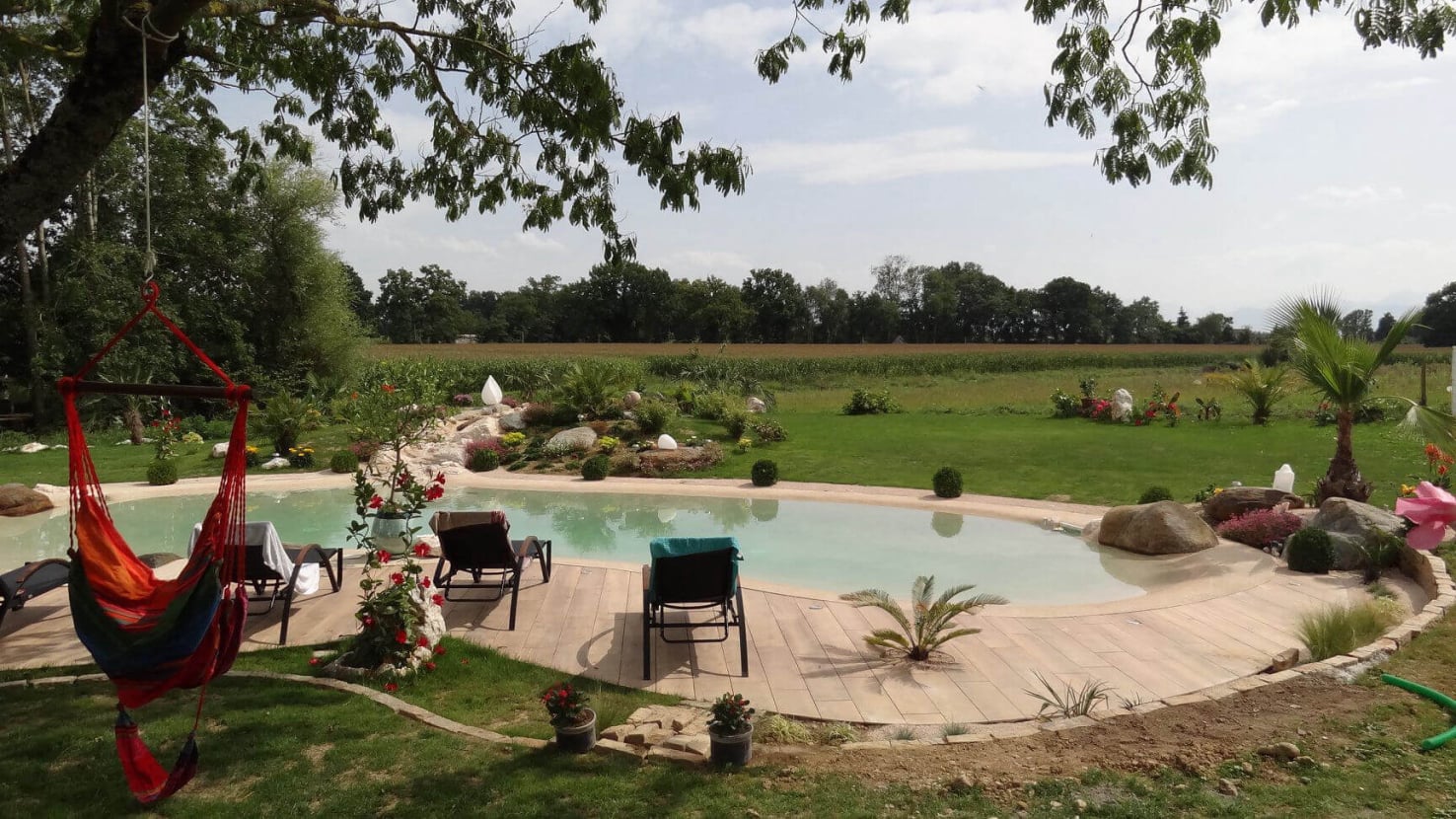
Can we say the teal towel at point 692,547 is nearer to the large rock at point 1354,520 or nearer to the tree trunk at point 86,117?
the tree trunk at point 86,117

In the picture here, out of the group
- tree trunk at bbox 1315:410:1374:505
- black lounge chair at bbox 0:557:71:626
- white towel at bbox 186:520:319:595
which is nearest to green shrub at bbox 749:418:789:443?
tree trunk at bbox 1315:410:1374:505

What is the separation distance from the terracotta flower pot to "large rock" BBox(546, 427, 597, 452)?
514 inches

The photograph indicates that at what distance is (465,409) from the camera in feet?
69.2

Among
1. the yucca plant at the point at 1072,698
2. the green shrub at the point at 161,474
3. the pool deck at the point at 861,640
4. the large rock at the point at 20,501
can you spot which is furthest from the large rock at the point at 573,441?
the yucca plant at the point at 1072,698

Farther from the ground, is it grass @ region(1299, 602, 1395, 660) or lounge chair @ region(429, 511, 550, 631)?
lounge chair @ region(429, 511, 550, 631)

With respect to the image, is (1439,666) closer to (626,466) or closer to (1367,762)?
(1367,762)

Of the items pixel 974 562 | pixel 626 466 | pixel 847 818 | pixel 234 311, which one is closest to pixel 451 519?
pixel 847 818

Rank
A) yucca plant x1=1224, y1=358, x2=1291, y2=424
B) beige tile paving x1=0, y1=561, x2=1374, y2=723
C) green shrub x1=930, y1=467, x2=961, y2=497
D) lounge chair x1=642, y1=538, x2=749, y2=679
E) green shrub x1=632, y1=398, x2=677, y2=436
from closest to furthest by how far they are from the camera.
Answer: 1. beige tile paving x1=0, y1=561, x2=1374, y2=723
2. lounge chair x1=642, y1=538, x2=749, y2=679
3. green shrub x1=930, y1=467, x2=961, y2=497
4. green shrub x1=632, y1=398, x2=677, y2=436
5. yucca plant x1=1224, y1=358, x2=1291, y2=424

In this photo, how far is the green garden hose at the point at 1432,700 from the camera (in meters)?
4.12

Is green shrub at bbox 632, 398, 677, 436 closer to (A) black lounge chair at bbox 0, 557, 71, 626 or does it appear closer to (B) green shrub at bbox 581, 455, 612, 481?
(B) green shrub at bbox 581, 455, 612, 481

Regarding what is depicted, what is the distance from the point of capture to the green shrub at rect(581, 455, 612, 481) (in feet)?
50.5

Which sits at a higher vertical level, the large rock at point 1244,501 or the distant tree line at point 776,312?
the distant tree line at point 776,312

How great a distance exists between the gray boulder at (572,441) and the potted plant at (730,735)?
1325cm

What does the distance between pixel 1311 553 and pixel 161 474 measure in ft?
54.8
